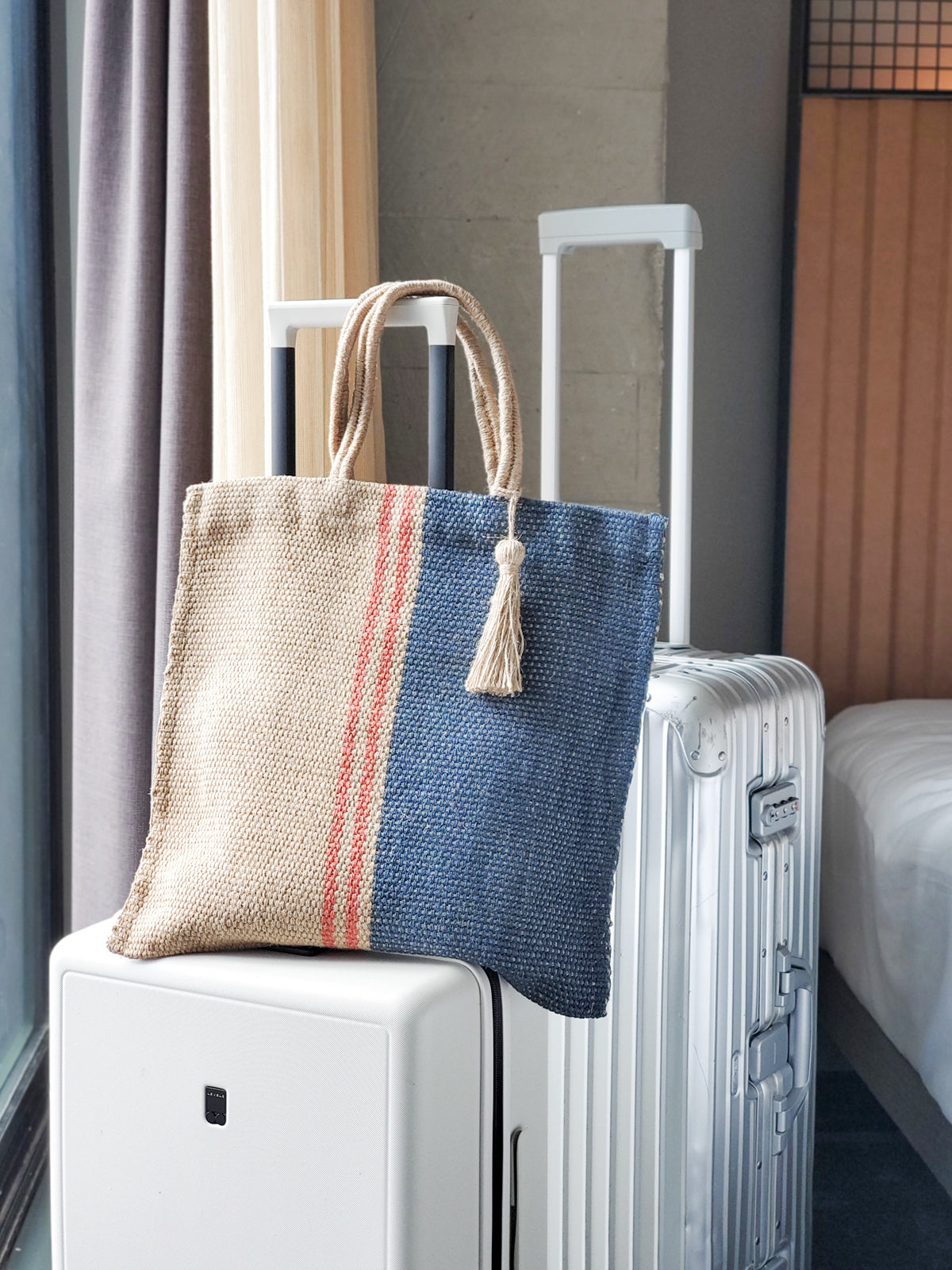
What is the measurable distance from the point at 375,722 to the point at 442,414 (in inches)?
10.8

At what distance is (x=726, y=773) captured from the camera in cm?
106

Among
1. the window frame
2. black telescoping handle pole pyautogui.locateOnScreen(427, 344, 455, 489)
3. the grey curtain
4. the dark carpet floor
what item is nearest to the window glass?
the window frame

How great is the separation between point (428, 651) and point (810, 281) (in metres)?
1.77

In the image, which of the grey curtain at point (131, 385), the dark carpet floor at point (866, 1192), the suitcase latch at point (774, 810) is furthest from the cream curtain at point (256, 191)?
the dark carpet floor at point (866, 1192)

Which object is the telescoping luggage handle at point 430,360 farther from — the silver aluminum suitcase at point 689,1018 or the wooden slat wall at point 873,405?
the wooden slat wall at point 873,405

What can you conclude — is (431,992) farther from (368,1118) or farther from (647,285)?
(647,285)

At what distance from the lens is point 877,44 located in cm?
231

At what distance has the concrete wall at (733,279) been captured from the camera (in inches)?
90.0

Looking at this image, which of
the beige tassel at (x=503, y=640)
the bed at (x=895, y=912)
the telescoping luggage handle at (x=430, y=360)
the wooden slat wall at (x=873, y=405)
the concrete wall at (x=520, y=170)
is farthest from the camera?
the wooden slat wall at (x=873, y=405)

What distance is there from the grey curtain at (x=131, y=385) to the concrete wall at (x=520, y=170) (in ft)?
2.13

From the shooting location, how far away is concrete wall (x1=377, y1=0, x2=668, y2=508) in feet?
6.39

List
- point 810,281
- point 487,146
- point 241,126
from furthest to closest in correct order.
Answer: point 810,281
point 487,146
point 241,126

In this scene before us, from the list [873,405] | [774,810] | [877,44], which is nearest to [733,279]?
[873,405]

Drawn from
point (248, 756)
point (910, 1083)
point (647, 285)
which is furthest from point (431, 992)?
point (647, 285)
